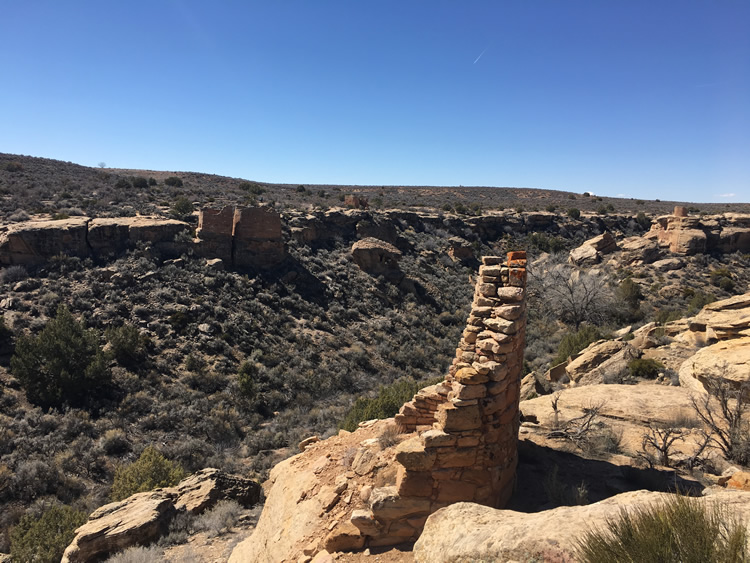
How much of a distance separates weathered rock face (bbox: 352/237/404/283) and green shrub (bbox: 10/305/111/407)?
1766 centimetres

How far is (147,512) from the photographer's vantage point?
25.9ft

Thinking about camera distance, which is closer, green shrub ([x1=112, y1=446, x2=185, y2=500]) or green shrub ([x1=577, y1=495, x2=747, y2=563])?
green shrub ([x1=577, y1=495, x2=747, y2=563])

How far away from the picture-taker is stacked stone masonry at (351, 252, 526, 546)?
4.93 meters

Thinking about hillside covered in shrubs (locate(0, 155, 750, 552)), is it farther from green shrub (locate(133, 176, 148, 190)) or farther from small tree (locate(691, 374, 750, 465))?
small tree (locate(691, 374, 750, 465))

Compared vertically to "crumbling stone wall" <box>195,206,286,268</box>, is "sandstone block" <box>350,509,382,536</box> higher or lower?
lower

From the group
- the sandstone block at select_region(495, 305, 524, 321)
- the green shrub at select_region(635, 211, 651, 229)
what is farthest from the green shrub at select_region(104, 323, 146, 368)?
the green shrub at select_region(635, 211, 651, 229)

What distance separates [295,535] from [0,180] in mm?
37694

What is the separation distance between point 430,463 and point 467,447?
1.74 ft

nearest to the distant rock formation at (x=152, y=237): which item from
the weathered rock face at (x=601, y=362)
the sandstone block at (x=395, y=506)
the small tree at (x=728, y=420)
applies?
the weathered rock face at (x=601, y=362)

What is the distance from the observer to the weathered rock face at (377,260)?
29219 mm

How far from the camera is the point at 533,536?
10.9ft

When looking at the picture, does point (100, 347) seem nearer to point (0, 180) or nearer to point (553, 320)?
point (0, 180)

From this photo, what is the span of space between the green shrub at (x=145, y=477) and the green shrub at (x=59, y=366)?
5.36 meters

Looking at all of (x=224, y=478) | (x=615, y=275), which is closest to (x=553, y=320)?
(x=615, y=275)
